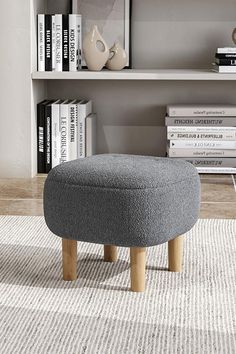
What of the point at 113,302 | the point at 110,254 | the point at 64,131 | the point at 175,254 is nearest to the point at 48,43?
the point at 64,131

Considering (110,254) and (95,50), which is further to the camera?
(95,50)

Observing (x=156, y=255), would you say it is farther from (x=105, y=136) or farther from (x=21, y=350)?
(x=105, y=136)

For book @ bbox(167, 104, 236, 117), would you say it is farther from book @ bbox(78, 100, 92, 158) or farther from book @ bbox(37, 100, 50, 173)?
book @ bbox(37, 100, 50, 173)

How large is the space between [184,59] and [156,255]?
194cm

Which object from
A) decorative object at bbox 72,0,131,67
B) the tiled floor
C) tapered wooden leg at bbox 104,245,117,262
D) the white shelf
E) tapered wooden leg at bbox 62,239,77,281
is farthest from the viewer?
decorative object at bbox 72,0,131,67

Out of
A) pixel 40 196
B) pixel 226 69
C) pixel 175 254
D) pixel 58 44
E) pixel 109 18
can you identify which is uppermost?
pixel 109 18

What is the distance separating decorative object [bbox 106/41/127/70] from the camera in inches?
168

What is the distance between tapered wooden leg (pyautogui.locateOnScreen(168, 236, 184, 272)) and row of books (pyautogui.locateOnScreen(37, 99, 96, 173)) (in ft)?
5.78

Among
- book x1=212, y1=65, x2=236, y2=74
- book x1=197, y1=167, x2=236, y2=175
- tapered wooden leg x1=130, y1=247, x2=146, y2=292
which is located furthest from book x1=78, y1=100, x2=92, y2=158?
tapered wooden leg x1=130, y1=247, x2=146, y2=292

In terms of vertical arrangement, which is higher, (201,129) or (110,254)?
(201,129)

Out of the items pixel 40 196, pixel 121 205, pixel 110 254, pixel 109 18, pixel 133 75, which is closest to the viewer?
pixel 121 205

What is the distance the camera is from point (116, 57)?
4262mm

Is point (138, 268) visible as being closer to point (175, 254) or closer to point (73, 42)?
point (175, 254)

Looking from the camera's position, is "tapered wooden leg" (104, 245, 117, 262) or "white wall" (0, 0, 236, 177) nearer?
"tapered wooden leg" (104, 245, 117, 262)
